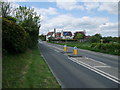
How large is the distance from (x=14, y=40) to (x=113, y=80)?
690 centimetres

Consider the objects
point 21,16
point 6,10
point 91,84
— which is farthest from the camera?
point 21,16

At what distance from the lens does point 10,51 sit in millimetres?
10625

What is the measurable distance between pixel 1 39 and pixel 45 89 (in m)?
5.05

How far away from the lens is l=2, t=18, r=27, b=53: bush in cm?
925

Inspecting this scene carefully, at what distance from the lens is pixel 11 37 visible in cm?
968

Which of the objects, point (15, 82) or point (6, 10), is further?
point (6, 10)

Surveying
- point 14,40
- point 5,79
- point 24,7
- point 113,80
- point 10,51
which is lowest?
point 113,80

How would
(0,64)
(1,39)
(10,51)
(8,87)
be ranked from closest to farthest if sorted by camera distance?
1. (8,87)
2. (0,64)
3. (1,39)
4. (10,51)

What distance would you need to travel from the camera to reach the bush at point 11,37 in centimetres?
925

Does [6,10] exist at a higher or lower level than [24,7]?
lower

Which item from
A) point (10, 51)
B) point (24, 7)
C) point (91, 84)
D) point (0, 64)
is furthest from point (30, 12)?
point (91, 84)

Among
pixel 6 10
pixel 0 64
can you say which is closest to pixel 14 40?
pixel 0 64

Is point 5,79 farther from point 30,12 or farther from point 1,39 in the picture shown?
point 30,12

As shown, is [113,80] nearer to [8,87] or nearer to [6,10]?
[8,87]
